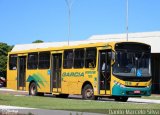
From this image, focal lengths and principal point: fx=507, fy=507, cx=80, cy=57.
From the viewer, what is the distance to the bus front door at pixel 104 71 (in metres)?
26.9

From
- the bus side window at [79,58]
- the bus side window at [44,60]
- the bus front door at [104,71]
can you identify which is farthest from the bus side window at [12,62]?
the bus front door at [104,71]

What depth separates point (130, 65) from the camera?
26.6 metres

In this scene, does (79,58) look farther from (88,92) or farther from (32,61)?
(32,61)

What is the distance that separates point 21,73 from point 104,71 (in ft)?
33.9

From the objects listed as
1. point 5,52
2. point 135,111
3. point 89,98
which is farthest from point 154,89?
point 5,52

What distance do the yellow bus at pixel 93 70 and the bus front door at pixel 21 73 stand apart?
751 millimetres

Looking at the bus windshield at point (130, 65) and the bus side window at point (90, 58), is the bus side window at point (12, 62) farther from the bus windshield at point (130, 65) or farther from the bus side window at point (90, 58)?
the bus windshield at point (130, 65)

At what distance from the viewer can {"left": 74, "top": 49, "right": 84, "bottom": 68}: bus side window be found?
2917 cm

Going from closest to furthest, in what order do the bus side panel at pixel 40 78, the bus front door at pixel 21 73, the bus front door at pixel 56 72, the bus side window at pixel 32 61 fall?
the bus front door at pixel 56 72
the bus side panel at pixel 40 78
the bus side window at pixel 32 61
the bus front door at pixel 21 73

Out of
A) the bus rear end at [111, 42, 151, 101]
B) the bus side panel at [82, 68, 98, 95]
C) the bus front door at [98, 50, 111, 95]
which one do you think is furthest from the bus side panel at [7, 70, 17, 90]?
the bus rear end at [111, 42, 151, 101]

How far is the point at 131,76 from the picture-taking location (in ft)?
87.2

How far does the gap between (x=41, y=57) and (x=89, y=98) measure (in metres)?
6.44

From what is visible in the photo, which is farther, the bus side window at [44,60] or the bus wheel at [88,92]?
the bus side window at [44,60]

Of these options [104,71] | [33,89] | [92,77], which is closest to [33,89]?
[33,89]
